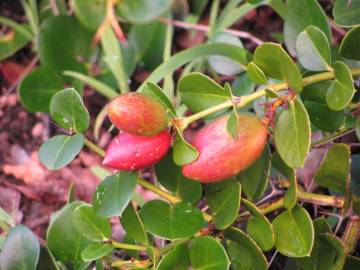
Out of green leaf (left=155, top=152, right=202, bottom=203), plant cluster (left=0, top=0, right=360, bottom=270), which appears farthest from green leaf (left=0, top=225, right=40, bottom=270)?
green leaf (left=155, top=152, right=202, bottom=203)

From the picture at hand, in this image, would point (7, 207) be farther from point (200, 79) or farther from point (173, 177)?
point (200, 79)

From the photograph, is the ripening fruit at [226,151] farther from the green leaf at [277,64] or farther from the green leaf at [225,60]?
the green leaf at [225,60]

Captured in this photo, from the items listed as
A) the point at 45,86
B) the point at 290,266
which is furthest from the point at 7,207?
the point at 290,266

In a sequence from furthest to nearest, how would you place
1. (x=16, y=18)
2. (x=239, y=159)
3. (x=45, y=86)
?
(x=16, y=18), (x=45, y=86), (x=239, y=159)

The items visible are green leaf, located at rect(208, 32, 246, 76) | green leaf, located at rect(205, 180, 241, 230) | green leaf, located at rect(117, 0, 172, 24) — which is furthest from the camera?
green leaf, located at rect(117, 0, 172, 24)

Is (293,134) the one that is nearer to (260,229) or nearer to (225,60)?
(260,229)

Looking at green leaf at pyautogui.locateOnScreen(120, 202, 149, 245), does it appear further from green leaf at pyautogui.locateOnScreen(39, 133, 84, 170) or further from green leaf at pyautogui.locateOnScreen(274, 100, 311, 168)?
green leaf at pyautogui.locateOnScreen(274, 100, 311, 168)
